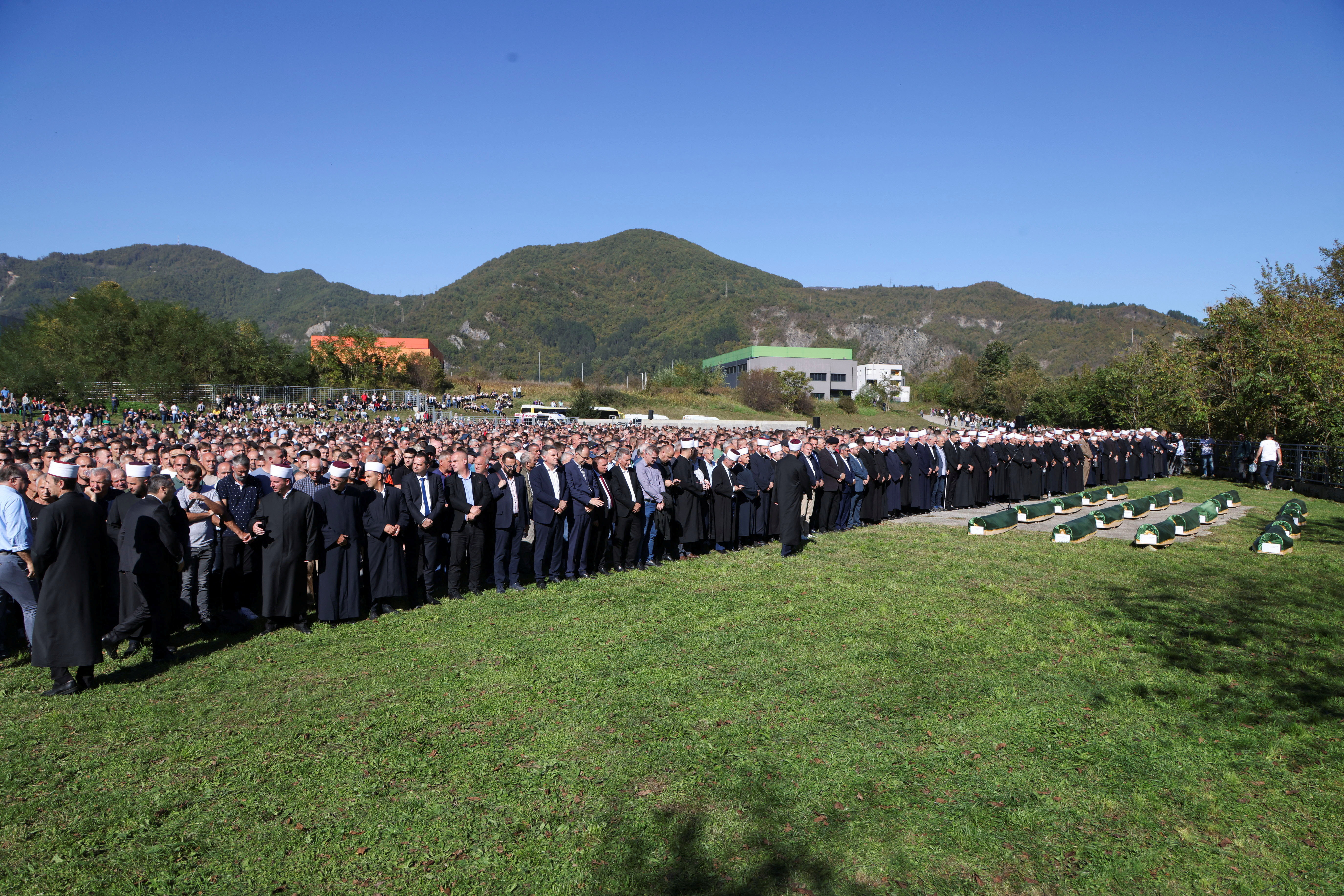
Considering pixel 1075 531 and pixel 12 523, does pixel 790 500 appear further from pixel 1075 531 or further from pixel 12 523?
pixel 12 523

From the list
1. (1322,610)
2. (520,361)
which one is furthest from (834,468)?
(520,361)

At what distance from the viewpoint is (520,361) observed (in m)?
184

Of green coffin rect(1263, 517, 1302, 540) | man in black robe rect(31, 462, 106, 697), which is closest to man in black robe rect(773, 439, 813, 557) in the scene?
green coffin rect(1263, 517, 1302, 540)

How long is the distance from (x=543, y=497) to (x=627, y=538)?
5.92 feet

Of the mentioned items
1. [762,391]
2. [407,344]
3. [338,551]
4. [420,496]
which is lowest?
[338,551]

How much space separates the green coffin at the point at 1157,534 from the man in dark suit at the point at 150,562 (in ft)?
47.0

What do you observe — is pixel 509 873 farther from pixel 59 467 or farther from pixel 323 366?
pixel 323 366

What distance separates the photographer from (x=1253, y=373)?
100 ft

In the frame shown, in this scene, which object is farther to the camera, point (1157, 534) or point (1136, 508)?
point (1136, 508)

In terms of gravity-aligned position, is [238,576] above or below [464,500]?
below

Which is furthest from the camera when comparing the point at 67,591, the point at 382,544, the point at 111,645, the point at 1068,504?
the point at 1068,504

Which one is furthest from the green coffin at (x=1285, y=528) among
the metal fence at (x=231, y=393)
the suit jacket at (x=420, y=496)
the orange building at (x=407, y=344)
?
the orange building at (x=407, y=344)

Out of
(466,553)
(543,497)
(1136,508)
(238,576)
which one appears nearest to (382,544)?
(466,553)

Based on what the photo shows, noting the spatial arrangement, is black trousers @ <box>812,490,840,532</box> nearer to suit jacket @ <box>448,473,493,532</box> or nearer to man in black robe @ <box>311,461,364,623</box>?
suit jacket @ <box>448,473,493,532</box>
